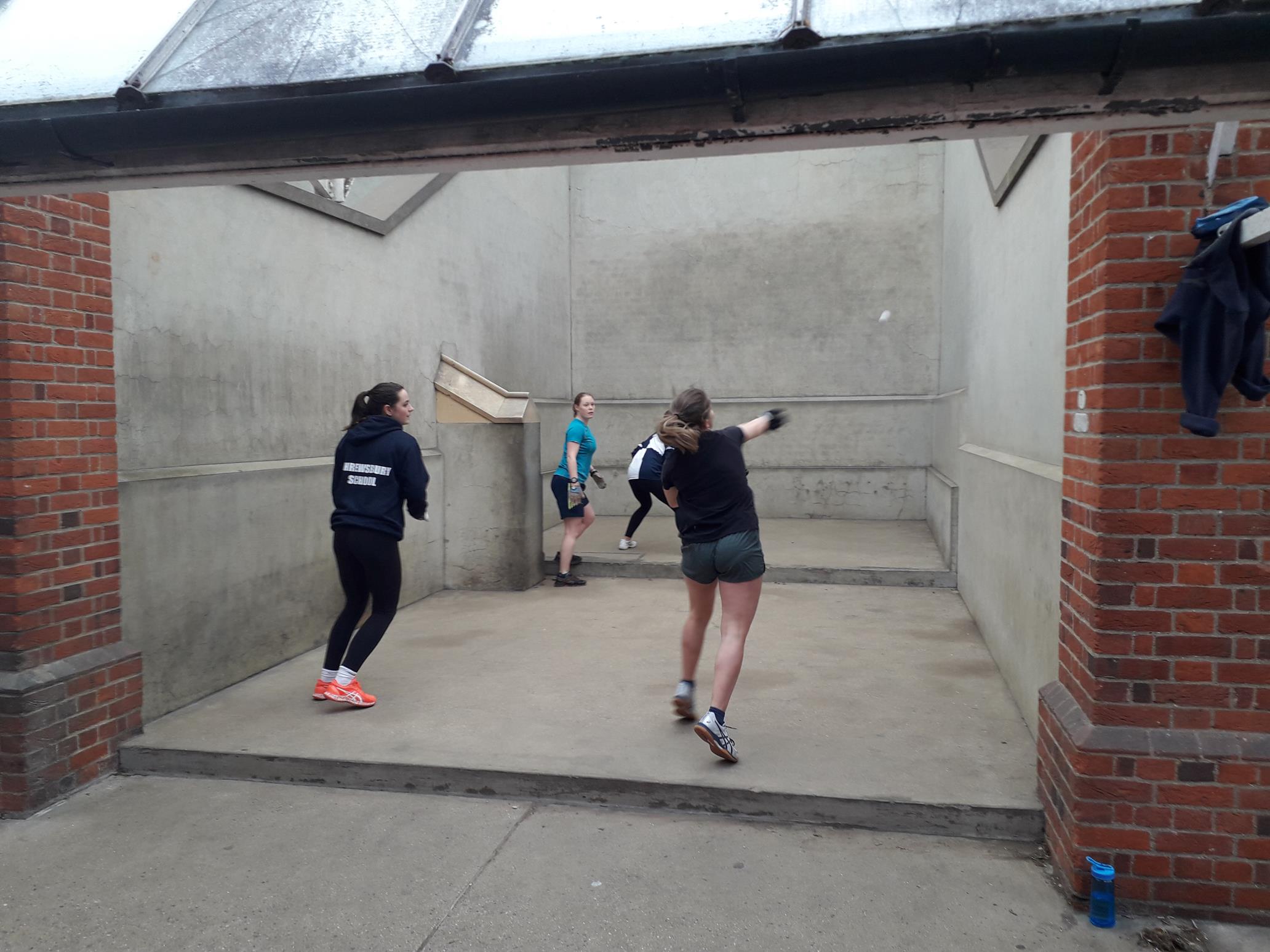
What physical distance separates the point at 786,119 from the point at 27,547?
3.79m

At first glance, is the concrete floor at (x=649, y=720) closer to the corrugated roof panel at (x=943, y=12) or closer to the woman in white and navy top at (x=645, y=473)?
the woman in white and navy top at (x=645, y=473)

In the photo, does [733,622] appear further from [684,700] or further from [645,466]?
[645,466]

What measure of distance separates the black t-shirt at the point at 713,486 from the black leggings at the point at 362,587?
1.72 m

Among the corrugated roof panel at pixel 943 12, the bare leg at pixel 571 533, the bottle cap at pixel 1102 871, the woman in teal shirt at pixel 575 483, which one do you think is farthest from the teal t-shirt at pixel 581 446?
the corrugated roof panel at pixel 943 12

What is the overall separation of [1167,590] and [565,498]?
609 centimetres

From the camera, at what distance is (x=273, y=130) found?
2164mm

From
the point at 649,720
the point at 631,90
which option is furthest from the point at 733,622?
the point at 631,90

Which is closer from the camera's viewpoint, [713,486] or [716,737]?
[716,737]

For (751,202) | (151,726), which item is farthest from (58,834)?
(751,202)

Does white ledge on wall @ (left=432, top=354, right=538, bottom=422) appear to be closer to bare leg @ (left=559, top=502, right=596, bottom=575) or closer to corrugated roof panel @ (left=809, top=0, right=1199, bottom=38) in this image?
bare leg @ (left=559, top=502, right=596, bottom=575)

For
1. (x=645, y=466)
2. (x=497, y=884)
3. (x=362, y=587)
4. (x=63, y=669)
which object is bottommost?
(x=497, y=884)

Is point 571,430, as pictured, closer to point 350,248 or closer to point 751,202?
point 350,248

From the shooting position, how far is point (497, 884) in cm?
325

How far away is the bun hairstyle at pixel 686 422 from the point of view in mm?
4145
